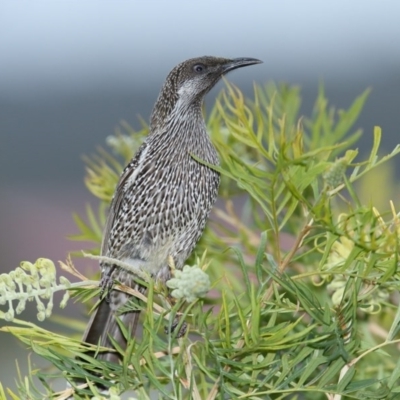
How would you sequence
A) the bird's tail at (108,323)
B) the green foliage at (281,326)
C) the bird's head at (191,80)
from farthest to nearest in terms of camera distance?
the bird's head at (191,80) < the bird's tail at (108,323) < the green foliage at (281,326)

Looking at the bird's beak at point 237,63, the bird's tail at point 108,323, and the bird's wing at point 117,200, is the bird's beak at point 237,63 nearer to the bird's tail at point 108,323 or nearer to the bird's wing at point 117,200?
the bird's wing at point 117,200

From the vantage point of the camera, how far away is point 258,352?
60 centimetres

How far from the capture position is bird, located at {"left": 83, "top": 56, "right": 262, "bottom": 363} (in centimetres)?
101

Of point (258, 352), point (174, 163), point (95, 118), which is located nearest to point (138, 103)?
point (95, 118)

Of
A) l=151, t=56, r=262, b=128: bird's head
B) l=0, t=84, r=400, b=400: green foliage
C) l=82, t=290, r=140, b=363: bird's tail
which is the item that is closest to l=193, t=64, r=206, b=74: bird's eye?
l=151, t=56, r=262, b=128: bird's head

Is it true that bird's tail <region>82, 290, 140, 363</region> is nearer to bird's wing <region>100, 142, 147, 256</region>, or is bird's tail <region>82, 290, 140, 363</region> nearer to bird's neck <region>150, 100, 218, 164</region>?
bird's wing <region>100, 142, 147, 256</region>

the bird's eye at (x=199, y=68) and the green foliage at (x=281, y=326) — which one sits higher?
the bird's eye at (x=199, y=68)

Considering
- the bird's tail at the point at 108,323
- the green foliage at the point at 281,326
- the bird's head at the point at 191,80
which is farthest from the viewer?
the bird's head at the point at 191,80

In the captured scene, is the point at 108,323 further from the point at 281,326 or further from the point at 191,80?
the point at 281,326

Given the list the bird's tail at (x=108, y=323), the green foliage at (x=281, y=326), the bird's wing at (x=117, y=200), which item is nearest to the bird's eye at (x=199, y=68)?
the bird's wing at (x=117, y=200)

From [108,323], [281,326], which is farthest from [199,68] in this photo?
[281,326]

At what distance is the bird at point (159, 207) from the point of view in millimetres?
1007

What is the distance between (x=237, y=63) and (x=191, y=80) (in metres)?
0.08

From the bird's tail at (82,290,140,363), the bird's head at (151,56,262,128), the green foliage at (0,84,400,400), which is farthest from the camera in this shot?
the bird's head at (151,56,262,128)
